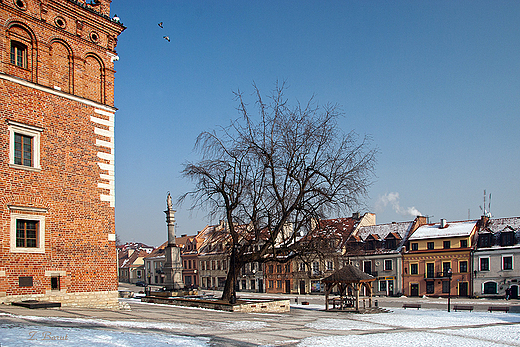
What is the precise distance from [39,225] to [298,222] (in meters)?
12.6

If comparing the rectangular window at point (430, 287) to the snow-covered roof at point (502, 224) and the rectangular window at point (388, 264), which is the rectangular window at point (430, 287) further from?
the snow-covered roof at point (502, 224)

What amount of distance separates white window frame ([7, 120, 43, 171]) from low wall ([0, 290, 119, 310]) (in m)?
4.75

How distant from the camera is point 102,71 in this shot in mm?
21500

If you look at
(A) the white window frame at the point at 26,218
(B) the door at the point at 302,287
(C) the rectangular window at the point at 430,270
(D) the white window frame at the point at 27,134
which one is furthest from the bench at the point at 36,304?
(B) the door at the point at 302,287

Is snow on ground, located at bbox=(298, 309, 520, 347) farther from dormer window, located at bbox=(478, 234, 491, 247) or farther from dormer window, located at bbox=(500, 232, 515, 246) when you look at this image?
dormer window, located at bbox=(478, 234, 491, 247)

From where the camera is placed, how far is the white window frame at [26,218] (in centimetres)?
1741

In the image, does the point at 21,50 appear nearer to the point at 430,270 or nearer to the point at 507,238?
the point at 430,270

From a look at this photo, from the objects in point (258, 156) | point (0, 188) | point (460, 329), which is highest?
point (258, 156)

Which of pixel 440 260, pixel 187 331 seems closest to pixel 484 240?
pixel 440 260

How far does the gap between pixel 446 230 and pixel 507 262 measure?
699cm

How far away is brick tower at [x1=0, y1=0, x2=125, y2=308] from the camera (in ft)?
58.1

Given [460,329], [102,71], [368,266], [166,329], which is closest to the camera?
[166,329]

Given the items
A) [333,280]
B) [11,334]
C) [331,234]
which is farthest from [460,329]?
[11,334]

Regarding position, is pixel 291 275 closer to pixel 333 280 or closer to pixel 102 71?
pixel 333 280
